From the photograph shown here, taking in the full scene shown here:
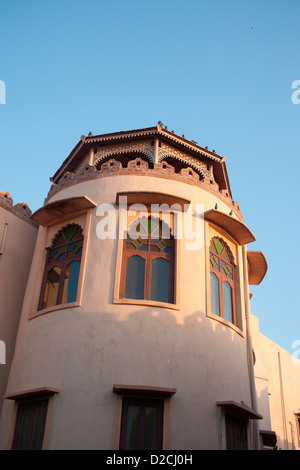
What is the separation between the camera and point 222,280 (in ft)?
37.5

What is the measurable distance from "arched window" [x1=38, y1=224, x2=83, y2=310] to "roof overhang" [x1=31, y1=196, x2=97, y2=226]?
0.34 meters

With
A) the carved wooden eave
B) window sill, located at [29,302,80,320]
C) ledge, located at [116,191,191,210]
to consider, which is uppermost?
the carved wooden eave

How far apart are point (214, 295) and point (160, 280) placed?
1310 mm

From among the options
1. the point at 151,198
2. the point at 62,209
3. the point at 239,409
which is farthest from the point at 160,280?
the point at 239,409

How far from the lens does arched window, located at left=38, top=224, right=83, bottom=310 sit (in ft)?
34.9

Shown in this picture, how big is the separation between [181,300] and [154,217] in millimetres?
1958

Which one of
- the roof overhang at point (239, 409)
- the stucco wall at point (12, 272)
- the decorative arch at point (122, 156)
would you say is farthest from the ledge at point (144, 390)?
the decorative arch at point (122, 156)

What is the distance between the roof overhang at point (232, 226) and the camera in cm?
1140

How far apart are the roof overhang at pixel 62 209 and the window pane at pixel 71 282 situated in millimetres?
1235

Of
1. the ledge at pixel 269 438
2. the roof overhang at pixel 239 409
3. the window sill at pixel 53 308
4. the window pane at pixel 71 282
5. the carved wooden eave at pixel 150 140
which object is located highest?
the carved wooden eave at pixel 150 140

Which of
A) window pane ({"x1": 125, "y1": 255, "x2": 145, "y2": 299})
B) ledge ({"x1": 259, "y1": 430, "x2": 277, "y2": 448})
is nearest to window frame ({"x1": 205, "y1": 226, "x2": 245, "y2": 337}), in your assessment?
window pane ({"x1": 125, "y1": 255, "x2": 145, "y2": 299})

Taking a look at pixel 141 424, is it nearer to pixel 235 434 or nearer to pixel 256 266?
pixel 235 434

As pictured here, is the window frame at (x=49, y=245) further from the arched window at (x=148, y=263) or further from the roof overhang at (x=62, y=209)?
the arched window at (x=148, y=263)

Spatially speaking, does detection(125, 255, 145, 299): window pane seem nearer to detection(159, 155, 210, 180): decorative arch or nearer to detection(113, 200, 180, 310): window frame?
detection(113, 200, 180, 310): window frame
